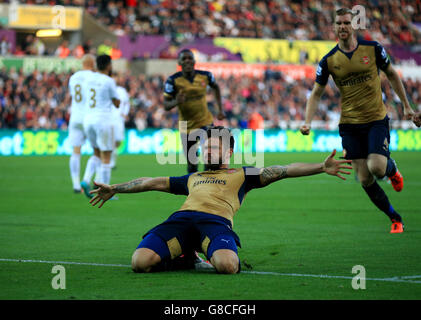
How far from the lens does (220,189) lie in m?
7.33

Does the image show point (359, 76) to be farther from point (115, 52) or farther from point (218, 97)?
point (115, 52)

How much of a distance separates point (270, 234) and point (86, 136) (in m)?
6.05

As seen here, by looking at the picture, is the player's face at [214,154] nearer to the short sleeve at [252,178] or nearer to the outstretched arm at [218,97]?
the short sleeve at [252,178]

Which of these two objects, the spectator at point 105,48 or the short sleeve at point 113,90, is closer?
the short sleeve at point 113,90

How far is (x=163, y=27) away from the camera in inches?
1682

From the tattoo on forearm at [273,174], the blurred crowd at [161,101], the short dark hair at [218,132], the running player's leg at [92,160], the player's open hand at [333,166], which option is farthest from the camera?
the blurred crowd at [161,101]

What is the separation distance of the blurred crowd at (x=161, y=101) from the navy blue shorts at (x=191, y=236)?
924 inches

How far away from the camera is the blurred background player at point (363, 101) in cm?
958

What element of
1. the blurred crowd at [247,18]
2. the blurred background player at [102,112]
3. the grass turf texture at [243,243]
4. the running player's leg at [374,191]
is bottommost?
the grass turf texture at [243,243]

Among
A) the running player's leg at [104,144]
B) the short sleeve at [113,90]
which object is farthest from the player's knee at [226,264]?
the short sleeve at [113,90]

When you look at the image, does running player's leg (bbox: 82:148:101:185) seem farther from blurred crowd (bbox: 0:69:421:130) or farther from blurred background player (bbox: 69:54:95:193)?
blurred crowd (bbox: 0:69:421:130)
